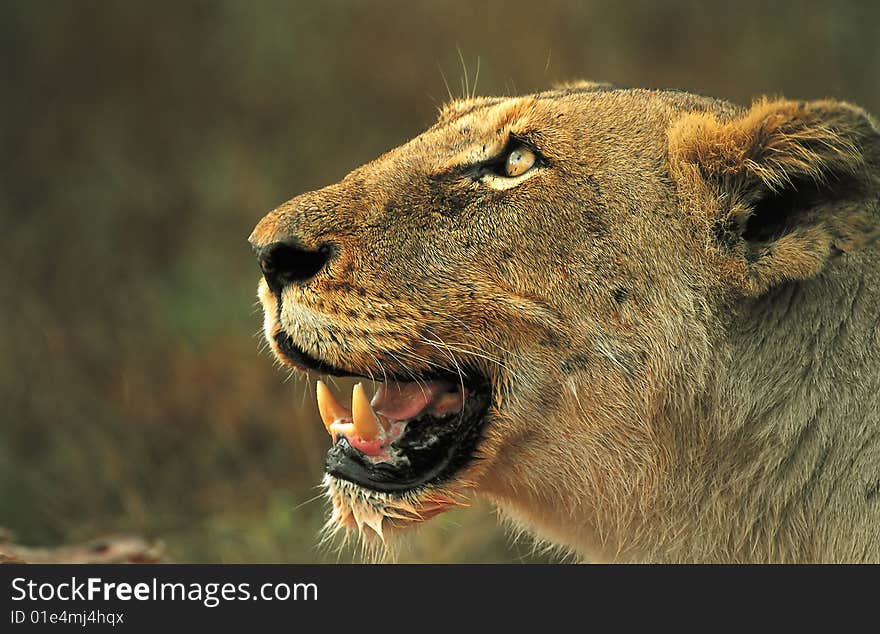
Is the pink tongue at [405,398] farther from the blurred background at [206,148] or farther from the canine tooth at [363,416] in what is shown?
the blurred background at [206,148]

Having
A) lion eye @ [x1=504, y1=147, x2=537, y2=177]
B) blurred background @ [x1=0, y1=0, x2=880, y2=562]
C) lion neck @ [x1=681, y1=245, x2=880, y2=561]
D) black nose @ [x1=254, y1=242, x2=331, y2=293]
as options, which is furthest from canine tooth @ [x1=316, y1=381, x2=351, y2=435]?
blurred background @ [x1=0, y1=0, x2=880, y2=562]

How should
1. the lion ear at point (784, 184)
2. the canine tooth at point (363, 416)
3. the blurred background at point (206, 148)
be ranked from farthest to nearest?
the blurred background at point (206, 148)
the canine tooth at point (363, 416)
the lion ear at point (784, 184)

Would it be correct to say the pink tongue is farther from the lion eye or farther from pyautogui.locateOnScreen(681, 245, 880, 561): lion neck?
pyautogui.locateOnScreen(681, 245, 880, 561): lion neck

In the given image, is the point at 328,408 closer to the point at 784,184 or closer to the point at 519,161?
the point at 519,161

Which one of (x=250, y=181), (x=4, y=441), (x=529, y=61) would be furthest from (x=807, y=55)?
(x=4, y=441)

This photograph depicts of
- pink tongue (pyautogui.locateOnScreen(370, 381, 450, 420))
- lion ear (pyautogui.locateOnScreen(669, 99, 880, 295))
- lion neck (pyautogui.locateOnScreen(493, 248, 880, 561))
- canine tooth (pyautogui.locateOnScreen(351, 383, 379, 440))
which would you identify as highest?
lion ear (pyautogui.locateOnScreen(669, 99, 880, 295))

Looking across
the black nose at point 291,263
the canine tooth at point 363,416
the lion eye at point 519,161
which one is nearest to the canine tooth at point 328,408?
the canine tooth at point 363,416

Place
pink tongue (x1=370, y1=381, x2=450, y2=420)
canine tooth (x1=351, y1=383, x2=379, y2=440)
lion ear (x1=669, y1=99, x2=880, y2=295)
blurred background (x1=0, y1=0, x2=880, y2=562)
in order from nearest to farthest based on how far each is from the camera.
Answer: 1. lion ear (x1=669, y1=99, x2=880, y2=295)
2. canine tooth (x1=351, y1=383, x2=379, y2=440)
3. pink tongue (x1=370, y1=381, x2=450, y2=420)
4. blurred background (x1=0, y1=0, x2=880, y2=562)

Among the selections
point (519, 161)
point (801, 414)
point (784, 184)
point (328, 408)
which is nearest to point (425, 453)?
point (328, 408)

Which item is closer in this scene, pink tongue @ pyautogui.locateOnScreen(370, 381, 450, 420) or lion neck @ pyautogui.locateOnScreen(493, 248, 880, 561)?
lion neck @ pyautogui.locateOnScreen(493, 248, 880, 561)

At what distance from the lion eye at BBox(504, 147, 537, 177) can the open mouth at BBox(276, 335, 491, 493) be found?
58cm

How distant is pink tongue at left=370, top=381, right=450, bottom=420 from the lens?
3.30 metres

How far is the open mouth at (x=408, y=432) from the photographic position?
319 cm
